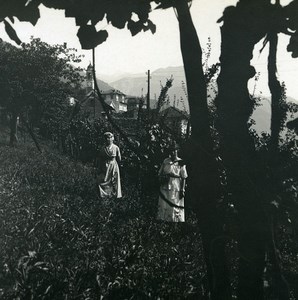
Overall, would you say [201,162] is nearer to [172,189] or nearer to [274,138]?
[274,138]

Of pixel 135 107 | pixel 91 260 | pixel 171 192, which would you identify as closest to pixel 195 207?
pixel 91 260

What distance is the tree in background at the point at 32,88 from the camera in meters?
25.9

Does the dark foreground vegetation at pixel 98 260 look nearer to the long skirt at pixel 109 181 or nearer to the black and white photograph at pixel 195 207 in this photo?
the black and white photograph at pixel 195 207

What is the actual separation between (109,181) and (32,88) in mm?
19866

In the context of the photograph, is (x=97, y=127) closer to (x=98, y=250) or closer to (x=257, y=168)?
(x=98, y=250)

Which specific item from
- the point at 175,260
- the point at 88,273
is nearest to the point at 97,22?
the point at 88,273

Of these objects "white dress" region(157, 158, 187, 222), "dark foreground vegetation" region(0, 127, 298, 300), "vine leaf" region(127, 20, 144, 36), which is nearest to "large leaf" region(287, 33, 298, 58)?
"vine leaf" region(127, 20, 144, 36)

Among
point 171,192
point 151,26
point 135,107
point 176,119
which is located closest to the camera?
point 151,26

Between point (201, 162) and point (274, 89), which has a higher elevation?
point (274, 89)

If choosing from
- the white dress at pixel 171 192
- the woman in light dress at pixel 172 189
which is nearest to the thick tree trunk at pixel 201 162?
the woman in light dress at pixel 172 189

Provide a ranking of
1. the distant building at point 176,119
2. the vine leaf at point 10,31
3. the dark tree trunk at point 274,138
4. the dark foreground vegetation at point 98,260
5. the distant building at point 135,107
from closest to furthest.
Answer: the dark tree trunk at point 274,138 → the vine leaf at point 10,31 → the dark foreground vegetation at point 98,260 → the distant building at point 176,119 → the distant building at point 135,107

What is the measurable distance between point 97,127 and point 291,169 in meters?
17.9

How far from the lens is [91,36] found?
217 centimetres

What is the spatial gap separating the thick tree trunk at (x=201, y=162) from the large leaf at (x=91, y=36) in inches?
24.1
